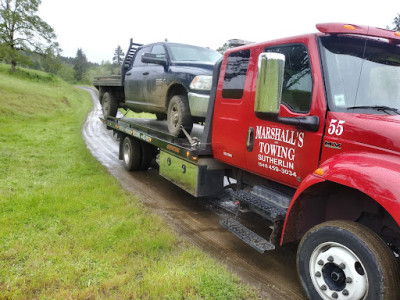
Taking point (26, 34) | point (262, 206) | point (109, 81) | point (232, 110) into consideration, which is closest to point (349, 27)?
point (232, 110)

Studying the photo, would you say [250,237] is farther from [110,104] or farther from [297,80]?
[110,104]

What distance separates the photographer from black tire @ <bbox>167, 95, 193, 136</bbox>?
540cm

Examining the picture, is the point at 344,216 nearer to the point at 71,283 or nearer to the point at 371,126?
the point at 371,126

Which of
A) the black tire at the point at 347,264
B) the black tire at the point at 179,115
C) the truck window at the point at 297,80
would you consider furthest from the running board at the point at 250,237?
the black tire at the point at 179,115

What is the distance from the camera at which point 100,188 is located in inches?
241

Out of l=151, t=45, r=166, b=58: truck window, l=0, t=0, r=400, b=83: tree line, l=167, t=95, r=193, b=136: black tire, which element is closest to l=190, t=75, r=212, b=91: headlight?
l=167, t=95, r=193, b=136: black tire

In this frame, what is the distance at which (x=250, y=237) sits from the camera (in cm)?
362

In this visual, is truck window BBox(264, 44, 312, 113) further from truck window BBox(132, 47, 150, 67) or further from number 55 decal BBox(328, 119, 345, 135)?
truck window BBox(132, 47, 150, 67)

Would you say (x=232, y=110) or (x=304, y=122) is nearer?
(x=304, y=122)

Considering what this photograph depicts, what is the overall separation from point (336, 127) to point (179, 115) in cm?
305

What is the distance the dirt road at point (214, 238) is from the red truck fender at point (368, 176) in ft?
3.89

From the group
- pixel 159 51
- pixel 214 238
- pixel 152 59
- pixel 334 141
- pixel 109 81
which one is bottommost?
pixel 214 238

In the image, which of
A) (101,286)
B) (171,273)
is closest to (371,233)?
(171,273)

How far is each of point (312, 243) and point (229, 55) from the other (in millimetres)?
2614
